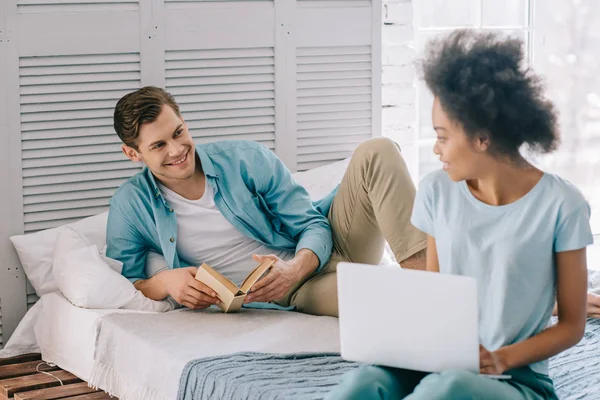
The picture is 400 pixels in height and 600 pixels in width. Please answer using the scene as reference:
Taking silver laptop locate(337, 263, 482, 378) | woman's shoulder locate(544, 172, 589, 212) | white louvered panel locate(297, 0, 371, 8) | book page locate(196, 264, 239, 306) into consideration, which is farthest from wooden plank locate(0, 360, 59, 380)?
woman's shoulder locate(544, 172, 589, 212)

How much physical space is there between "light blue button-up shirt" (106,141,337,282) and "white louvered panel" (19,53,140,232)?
336 millimetres

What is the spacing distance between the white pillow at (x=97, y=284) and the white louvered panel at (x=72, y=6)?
762 mm

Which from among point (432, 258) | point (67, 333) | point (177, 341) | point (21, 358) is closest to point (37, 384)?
point (67, 333)

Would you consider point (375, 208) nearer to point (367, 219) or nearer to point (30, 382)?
point (367, 219)

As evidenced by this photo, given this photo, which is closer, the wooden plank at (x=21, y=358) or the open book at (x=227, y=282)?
the open book at (x=227, y=282)

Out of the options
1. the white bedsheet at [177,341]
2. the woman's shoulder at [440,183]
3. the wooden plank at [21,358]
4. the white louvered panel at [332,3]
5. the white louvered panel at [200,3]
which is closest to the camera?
the woman's shoulder at [440,183]

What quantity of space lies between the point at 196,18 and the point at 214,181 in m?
0.71

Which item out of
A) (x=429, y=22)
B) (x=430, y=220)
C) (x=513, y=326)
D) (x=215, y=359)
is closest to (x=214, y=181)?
(x=215, y=359)

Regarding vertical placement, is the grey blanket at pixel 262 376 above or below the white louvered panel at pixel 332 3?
below

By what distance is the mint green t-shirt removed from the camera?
1.66m

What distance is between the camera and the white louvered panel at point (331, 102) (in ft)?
11.1

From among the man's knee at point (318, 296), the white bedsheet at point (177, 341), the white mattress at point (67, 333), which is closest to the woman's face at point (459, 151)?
the white bedsheet at point (177, 341)

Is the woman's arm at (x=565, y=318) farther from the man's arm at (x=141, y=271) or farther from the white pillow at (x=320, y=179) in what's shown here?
the white pillow at (x=320, y=179)

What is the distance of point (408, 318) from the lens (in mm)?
1574
